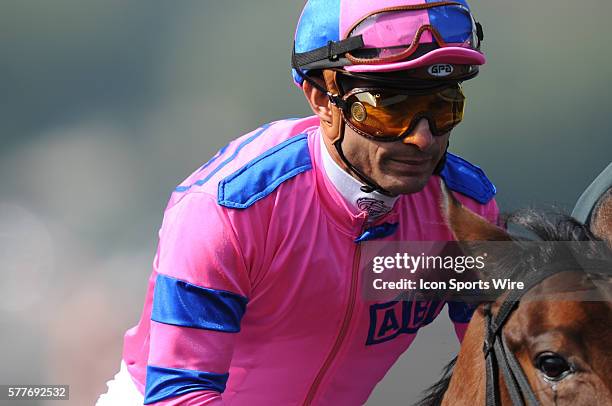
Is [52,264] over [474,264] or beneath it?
beneath

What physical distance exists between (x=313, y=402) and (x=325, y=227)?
0.40 meters

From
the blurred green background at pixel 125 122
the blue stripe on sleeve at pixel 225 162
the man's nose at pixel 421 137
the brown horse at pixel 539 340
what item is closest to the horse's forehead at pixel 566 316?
the brown horse at pixel 539 340

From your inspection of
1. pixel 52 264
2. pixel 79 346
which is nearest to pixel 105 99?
pixel 52 264

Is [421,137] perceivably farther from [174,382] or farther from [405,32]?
[174,382]

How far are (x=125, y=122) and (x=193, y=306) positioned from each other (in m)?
1.79

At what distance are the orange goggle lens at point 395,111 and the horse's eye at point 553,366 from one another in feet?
1.57

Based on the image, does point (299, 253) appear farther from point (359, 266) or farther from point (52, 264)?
point (52, 264)

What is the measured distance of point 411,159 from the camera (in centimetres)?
160

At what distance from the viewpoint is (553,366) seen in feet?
4.03

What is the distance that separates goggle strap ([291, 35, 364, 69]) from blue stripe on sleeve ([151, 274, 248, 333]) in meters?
0.43

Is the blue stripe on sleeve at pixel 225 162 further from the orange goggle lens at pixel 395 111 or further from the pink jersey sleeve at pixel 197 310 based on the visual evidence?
the orange goggle lens at pixel 395 111

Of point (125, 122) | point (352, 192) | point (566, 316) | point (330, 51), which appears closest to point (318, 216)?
point (352, 192)

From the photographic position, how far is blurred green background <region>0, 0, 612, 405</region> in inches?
124

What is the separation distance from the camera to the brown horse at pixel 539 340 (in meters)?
1.20
